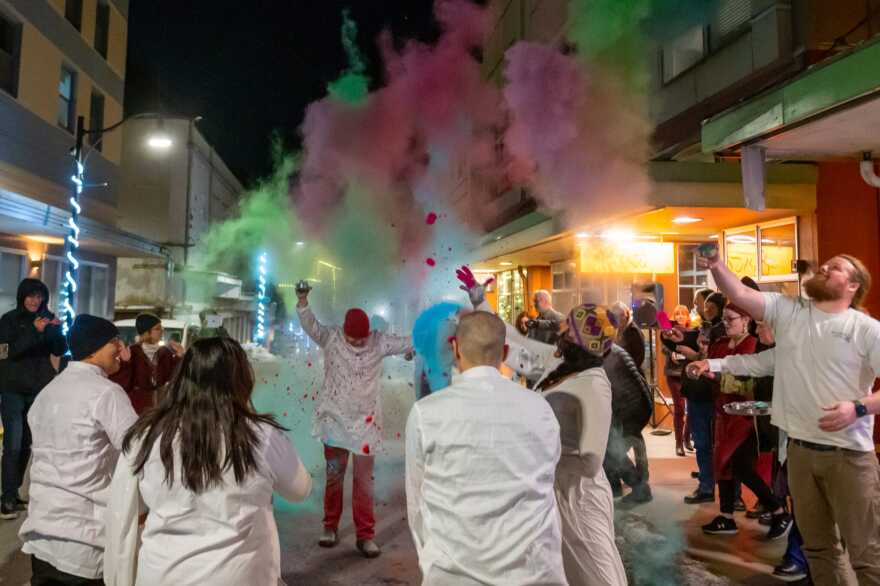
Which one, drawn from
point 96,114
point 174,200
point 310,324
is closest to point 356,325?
point 310,324

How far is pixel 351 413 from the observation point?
5.23 m

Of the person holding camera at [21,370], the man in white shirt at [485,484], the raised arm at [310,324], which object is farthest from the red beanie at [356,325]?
the person holding camera at [21,370]

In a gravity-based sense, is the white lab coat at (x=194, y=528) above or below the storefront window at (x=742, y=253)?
below

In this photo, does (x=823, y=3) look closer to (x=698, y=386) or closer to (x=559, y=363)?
(x=698, y=386)

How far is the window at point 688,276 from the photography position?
35.8 feet

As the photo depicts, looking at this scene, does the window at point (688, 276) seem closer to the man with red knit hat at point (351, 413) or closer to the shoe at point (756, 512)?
the shoe at point (756, 512)

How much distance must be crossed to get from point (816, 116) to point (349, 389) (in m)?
4.45

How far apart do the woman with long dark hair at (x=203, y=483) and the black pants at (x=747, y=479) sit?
450 centimetres

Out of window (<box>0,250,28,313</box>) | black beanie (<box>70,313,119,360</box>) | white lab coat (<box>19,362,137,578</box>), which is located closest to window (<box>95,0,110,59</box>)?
window (<box>0,250,28,313</box>)

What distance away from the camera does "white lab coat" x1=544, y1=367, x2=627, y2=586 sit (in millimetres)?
2859

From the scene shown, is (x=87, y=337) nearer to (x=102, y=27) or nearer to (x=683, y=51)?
(x=683, y=51)

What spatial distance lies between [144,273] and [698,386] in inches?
952

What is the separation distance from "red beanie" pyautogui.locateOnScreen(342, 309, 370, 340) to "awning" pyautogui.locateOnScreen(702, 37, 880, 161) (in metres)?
3.73

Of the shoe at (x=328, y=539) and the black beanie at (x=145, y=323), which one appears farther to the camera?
the black beanie at (x=145, y=323)
